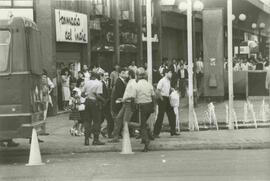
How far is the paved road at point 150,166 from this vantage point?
11234 mm

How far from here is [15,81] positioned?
14.0 meters

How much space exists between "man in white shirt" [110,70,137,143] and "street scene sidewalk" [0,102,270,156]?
38 cm

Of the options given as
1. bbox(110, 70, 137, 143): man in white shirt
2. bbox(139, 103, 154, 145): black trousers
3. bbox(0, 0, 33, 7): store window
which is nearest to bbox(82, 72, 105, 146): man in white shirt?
bbox(110, 70, 137, 143): man in white shirt

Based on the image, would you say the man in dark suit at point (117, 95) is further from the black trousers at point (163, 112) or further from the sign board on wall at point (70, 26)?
the sign board on wall at point (70, 26)

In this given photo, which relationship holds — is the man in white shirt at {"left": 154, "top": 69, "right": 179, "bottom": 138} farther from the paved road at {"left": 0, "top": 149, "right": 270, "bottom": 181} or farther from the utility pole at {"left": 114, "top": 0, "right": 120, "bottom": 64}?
the utility pole at {"left": 114, "top": 0, "right": 120, "bottom": 64}

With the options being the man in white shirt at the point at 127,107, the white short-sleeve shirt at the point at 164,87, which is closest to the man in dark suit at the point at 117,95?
the man in white shirt at the point at 127,107

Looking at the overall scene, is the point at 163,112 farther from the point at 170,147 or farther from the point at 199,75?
the point at 199,75

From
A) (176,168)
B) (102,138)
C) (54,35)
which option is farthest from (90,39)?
(176,168)

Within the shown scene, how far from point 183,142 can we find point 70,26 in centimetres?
1343

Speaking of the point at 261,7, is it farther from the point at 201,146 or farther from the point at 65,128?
the point at 201,146

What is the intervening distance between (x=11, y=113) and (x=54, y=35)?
43.1 feet

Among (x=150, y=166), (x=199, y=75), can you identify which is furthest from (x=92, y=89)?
(x=199, y=75)

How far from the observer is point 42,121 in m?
15.3

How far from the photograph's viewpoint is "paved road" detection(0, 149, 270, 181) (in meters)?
11.2
